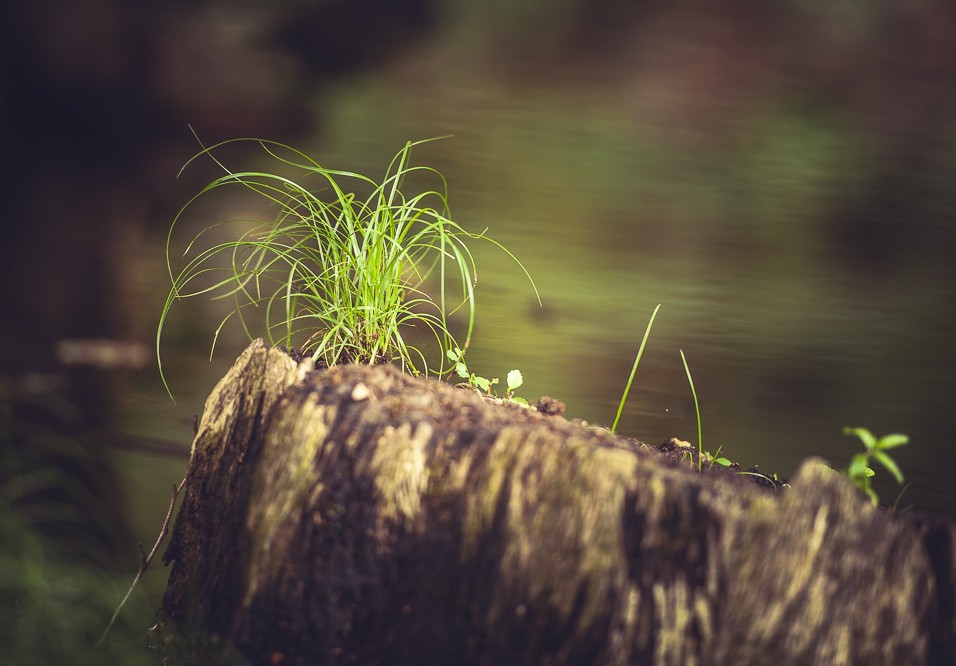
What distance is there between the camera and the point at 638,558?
67cm

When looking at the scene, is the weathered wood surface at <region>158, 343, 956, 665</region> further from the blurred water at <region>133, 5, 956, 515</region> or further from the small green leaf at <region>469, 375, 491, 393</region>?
the blurred water at <region>133, 5, 956, 515</region>

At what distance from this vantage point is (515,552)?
706 millimetres

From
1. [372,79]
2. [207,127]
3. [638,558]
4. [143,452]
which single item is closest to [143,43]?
[207,127]

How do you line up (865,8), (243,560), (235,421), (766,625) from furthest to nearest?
(865,8) → (235,421) → (243,560) → (766,625)

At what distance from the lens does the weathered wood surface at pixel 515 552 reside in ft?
2.15

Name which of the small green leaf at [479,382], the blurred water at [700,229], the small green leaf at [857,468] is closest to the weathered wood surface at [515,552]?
the small green leaf at [857,468]

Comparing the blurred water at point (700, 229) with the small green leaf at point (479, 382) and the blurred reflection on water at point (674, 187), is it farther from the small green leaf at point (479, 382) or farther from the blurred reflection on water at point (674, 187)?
the small green leaf at point (479, 382)

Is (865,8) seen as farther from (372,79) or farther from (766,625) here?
(766,625)

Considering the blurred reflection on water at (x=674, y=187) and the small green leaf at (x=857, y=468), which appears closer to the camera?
the small green leaf at (x=857, y=468)

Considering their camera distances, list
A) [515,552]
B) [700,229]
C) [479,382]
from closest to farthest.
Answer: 1. [515,552]
2. [479,382]
3. [700,229]

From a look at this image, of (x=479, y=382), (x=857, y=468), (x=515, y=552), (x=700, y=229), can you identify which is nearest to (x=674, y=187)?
(x=700, y=229)

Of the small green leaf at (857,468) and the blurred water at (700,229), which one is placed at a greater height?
the blurred water at (700,229)

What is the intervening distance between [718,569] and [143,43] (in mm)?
1564

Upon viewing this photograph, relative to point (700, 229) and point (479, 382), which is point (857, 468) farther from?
point (700, 229)
